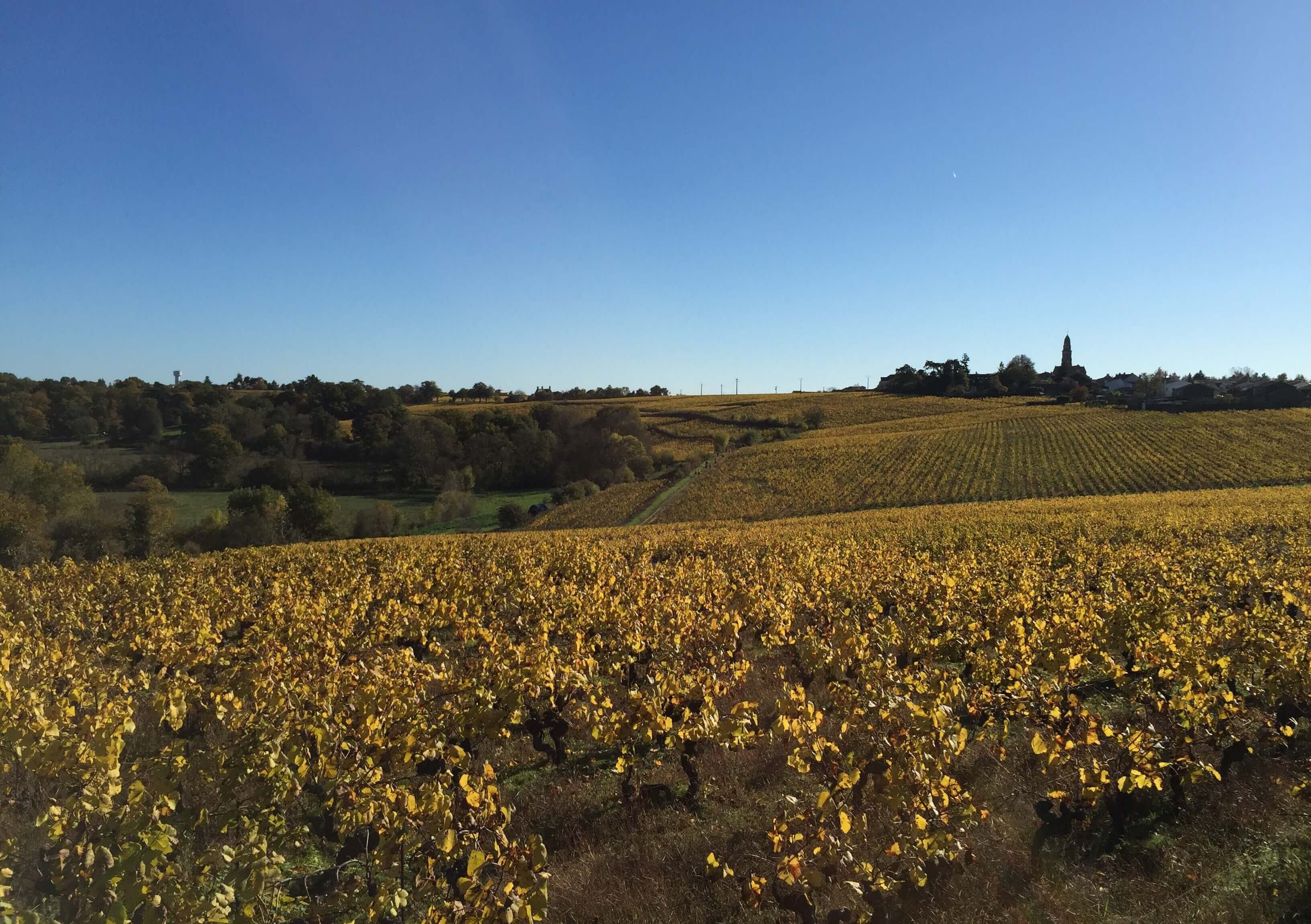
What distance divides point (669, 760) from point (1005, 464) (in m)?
52.8

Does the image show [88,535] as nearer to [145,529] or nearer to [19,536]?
[145,529]

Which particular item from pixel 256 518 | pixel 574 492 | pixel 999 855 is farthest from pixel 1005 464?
pixel 256 518

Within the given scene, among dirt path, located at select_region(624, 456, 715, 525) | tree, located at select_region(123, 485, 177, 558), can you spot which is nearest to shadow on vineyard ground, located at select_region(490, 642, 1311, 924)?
dirt path, located at select_region(624, 456, 715, 525)

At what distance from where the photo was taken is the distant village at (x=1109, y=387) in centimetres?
7675

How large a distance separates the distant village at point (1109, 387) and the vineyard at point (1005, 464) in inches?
387

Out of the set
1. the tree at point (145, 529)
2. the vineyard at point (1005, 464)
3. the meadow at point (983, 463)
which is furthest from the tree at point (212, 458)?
the vineyard at point (1005, 464)

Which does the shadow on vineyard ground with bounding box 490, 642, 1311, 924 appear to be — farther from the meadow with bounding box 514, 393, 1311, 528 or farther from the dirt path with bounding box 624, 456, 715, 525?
the meadow with bounding box 514, 393, 1311, 528

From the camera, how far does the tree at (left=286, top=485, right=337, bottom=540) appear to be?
4419cm

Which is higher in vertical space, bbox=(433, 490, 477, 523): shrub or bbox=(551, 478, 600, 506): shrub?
bbox=(551, 478, 600, 506): shrub

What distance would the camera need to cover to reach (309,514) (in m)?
44.3

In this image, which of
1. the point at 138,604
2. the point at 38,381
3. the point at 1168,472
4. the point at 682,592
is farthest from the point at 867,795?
the point at 38,381

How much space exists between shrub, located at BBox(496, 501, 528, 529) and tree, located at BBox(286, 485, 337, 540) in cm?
1219

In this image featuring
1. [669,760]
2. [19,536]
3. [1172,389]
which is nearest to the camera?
[669,760]

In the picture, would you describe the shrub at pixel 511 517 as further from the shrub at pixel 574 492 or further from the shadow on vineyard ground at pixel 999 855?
the shadow on vineyard ground at pixel 999 855
